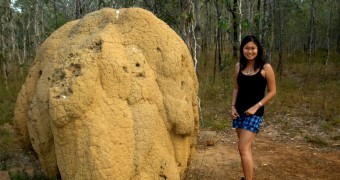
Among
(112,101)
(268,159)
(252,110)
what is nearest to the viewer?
(112,101)

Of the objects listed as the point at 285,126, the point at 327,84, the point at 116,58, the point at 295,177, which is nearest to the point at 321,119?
the point at 285,126

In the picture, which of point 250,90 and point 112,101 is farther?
point 250,90

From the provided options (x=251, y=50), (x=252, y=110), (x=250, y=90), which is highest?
(x=251, y=50)

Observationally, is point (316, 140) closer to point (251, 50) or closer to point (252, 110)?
point (252, 110)

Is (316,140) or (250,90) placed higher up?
(250,90)

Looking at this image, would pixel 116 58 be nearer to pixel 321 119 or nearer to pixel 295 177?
pixel 295 177

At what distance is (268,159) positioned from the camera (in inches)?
209

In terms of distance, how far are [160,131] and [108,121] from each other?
509mm

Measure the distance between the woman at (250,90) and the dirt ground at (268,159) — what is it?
1079 mm

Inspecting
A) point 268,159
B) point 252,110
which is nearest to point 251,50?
point 252,110

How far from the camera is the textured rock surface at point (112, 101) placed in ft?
8.72

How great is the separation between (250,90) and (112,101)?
139cm

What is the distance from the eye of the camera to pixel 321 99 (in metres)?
8.33

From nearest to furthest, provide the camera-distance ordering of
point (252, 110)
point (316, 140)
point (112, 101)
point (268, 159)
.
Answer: point (112, 101)
point (252, 110)
point (268, 159)
point (316, 140)
